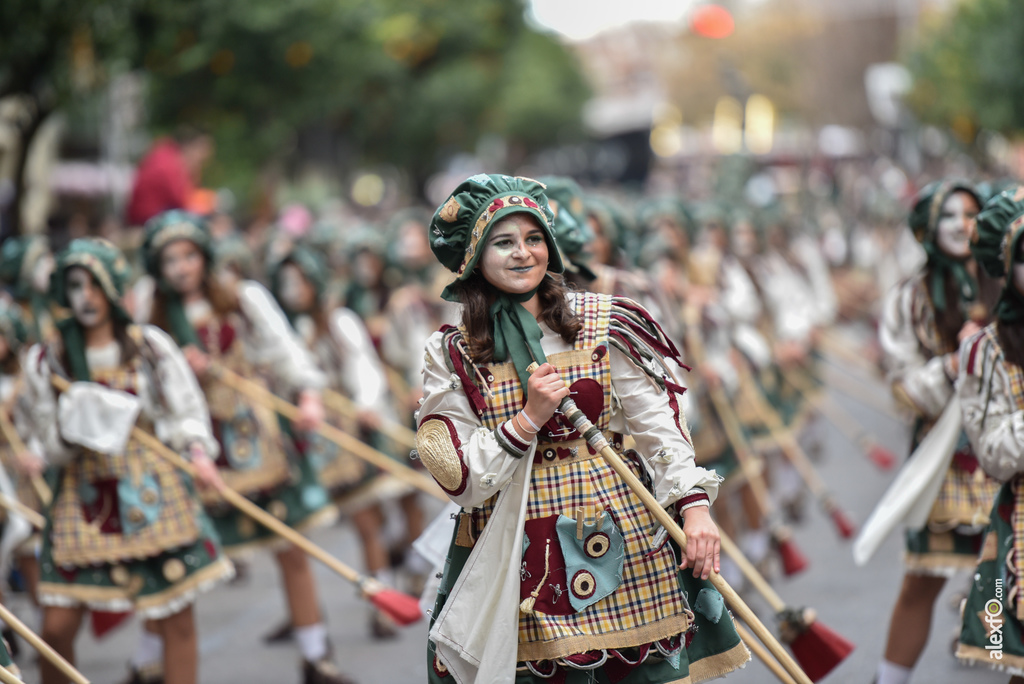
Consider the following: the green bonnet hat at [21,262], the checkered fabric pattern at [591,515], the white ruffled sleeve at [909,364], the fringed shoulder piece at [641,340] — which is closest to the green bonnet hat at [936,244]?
the white ruffled sleeve at [909,364]

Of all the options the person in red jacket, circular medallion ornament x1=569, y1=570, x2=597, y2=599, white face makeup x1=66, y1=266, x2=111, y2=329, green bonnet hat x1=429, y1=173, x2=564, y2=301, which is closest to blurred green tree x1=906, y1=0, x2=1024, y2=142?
the person in red jacket

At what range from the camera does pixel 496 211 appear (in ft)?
12.5

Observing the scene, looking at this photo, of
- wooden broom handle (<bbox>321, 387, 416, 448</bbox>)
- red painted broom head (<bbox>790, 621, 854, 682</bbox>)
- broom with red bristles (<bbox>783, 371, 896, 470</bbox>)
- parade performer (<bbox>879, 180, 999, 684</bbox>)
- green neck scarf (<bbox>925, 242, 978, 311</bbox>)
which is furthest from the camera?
broom with red bristles (<bbox>783, 371, 896, 470</bbox>)

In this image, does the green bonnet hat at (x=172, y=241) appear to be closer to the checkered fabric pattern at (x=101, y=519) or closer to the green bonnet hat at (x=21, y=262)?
the checkered fabric pattern at (x=101, y=519)

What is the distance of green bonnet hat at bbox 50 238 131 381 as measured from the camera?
5.51 m

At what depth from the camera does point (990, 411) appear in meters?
4.31

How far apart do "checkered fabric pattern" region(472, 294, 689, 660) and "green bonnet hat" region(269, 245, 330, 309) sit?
4526 millimetres

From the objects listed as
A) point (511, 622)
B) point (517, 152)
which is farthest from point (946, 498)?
point (517, 152)

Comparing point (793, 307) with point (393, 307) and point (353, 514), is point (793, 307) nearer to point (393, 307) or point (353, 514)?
point (393, 307)

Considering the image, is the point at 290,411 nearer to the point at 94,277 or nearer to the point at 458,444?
the point at 94,277

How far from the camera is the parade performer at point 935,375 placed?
5.27 metres

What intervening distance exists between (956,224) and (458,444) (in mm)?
2859

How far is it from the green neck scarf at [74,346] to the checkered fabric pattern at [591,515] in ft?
7.71

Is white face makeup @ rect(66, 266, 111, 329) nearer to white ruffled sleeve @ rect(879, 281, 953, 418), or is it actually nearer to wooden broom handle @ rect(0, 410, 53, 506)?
wooden broom handle @ rect(0, 410, 53, 506)
